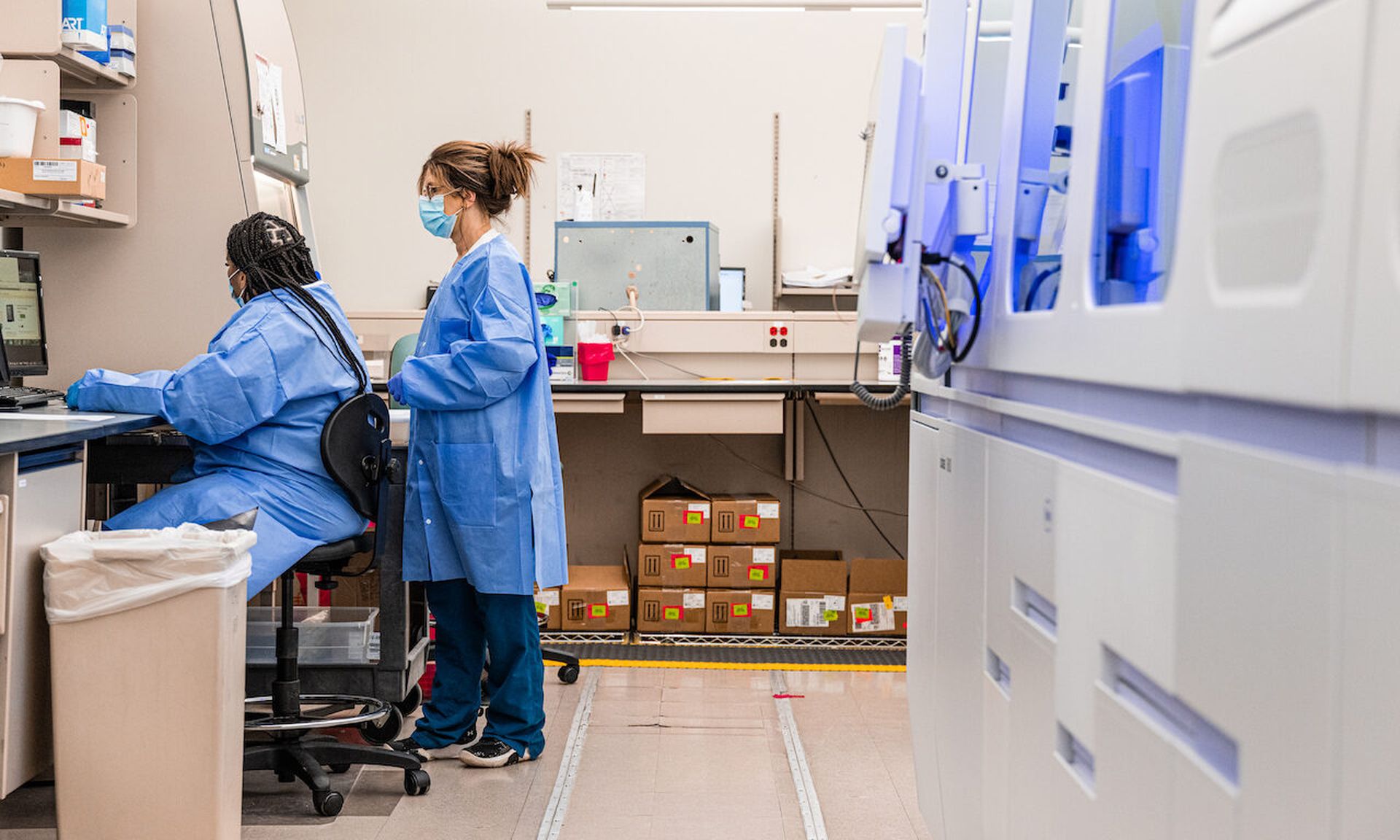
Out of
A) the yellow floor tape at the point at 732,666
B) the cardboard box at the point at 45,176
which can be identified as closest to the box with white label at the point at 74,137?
the cardboard box at the point at 45,176

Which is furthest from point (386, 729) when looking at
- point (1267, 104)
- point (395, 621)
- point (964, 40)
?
point (1267, 104)

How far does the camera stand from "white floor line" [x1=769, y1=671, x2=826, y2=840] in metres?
2.62

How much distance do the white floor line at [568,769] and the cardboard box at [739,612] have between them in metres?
0.68

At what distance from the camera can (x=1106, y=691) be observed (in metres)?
1.14

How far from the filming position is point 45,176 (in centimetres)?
283

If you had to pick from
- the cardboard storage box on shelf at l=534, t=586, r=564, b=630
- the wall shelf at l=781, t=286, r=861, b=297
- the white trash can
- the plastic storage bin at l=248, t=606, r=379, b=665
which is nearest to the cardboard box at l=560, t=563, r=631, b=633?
the cardboard storage box on shelf at l=534, t=586, r=564, b=630

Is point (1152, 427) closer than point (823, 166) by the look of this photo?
Yes

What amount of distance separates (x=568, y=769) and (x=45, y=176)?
1.94 m

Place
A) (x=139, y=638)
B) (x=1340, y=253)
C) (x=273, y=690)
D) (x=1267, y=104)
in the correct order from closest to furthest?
(x=1340, y=253) < (x=1267, y=104) < (x=139, y=638) < (x=273, y=690)

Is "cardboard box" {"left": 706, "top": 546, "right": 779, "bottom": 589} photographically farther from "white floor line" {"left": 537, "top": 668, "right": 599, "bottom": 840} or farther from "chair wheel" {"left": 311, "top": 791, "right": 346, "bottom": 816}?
"chair wheel" {"left": 311, "top": 791, "right": 346, "bottom": 816}

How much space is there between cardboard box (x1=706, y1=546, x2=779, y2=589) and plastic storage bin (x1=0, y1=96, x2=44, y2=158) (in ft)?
8.51

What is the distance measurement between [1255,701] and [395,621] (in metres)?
2.53

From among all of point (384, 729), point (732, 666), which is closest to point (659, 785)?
point (384, 729)

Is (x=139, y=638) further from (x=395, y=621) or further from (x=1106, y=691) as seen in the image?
(x=1106, y=691)
